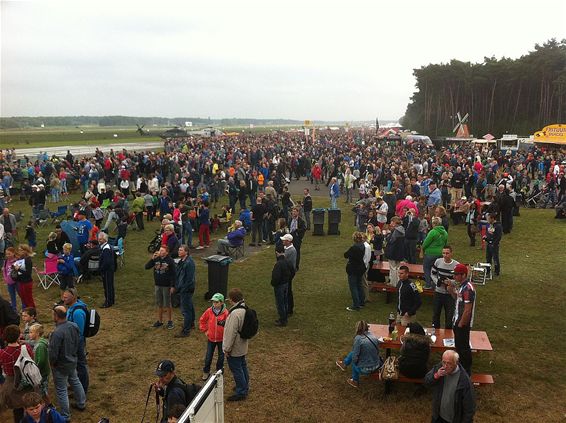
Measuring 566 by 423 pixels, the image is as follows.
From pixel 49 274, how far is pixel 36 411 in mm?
8545

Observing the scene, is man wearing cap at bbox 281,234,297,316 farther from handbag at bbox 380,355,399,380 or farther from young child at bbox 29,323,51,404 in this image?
young child at bbox 29,323,51,404

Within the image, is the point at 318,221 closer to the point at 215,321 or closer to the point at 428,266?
the point at 428,266

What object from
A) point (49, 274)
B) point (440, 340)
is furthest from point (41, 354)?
point (49, 274)

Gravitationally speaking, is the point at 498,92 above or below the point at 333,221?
above

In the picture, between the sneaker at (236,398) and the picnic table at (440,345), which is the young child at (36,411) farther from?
the picnic table at (440,345)

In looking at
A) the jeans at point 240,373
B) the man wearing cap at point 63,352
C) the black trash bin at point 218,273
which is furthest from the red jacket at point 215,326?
the black trash bin at point 218,273

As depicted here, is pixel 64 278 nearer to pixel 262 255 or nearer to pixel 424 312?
pixel 262 255

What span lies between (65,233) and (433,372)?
10.6 meters

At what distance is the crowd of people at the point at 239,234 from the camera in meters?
6.75

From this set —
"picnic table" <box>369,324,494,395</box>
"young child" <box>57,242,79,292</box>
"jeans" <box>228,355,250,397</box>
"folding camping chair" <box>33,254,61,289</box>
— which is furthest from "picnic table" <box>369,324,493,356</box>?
"folding camping chair" <box>33,254,61,289</box>

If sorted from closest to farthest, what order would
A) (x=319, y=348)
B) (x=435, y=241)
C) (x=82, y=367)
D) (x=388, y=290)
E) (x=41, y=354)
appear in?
(x=41, y=354)
(x=82, y=367)
(x=319, y=348)
(x=435, y=241)
(x=388, y=290)

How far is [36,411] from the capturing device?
14.5ft

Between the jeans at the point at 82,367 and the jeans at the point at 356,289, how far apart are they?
529cm

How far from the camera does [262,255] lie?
14.8m
